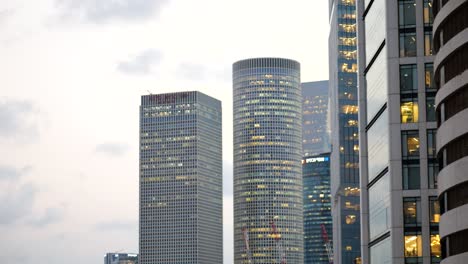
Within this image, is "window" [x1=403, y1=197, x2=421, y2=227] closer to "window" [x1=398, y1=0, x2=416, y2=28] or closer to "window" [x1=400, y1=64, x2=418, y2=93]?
"window" [x1=400, y1=64, x2=418, y2=93]

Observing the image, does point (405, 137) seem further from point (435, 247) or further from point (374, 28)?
point (374, 28)

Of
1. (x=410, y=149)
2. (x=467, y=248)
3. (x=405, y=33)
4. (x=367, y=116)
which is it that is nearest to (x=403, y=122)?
(x=410, y=149)

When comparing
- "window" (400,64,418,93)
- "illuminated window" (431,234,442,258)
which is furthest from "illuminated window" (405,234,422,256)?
"window" (400,64,418,93)

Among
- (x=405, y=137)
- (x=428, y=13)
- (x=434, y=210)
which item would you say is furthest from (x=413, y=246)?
(x=428, y=13)

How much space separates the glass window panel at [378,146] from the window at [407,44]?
244 inches

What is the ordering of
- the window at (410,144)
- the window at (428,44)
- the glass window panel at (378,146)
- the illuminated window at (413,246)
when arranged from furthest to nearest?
1. the glass window panel at (378,146)
2. the window at (428,44)
3. the window at (410,144)
4. the illuminated window at (413,246)

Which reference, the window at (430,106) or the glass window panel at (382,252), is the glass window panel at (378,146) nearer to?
the window at (430,106)

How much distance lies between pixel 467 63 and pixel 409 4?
84.2ft

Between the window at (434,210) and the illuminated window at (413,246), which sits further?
the window at (434,210)

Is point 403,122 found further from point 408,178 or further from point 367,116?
point 367,116

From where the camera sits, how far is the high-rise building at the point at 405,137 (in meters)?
96.1

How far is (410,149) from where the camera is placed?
98.0 metres

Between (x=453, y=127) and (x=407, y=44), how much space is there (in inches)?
955

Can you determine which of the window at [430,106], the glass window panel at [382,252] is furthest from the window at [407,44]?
the glass window panel at [382,252]
